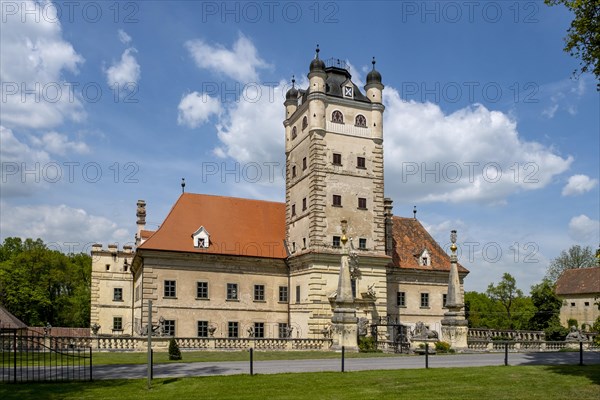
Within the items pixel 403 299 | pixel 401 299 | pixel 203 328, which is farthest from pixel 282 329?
pixel 403 299

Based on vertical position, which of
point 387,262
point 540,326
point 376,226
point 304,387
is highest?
point 376,226

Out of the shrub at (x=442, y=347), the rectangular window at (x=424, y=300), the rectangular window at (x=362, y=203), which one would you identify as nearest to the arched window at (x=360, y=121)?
the rectangular window at (x=362, y=203)

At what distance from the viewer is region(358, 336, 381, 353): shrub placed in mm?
30906

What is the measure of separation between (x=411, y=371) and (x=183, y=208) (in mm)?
27213

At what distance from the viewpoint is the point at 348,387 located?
608 inches

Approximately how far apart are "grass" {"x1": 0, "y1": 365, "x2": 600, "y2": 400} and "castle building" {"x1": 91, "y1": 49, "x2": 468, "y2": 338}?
2071cm

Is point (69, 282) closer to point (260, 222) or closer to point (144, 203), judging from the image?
point (144, 203)

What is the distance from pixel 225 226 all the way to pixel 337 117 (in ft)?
37.3

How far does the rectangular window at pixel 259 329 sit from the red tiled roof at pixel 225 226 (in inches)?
190

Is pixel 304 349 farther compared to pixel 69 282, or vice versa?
pixel 69 282

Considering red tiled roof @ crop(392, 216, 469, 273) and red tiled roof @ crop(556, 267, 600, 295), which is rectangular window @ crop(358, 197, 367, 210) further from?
red tiled roof @ crop(556, 267, 600, 295)

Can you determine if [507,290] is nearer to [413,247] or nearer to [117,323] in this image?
[413,247]

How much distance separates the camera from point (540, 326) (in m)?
50.6

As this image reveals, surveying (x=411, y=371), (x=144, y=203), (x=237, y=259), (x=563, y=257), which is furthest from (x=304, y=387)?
(x=563, y=257)
